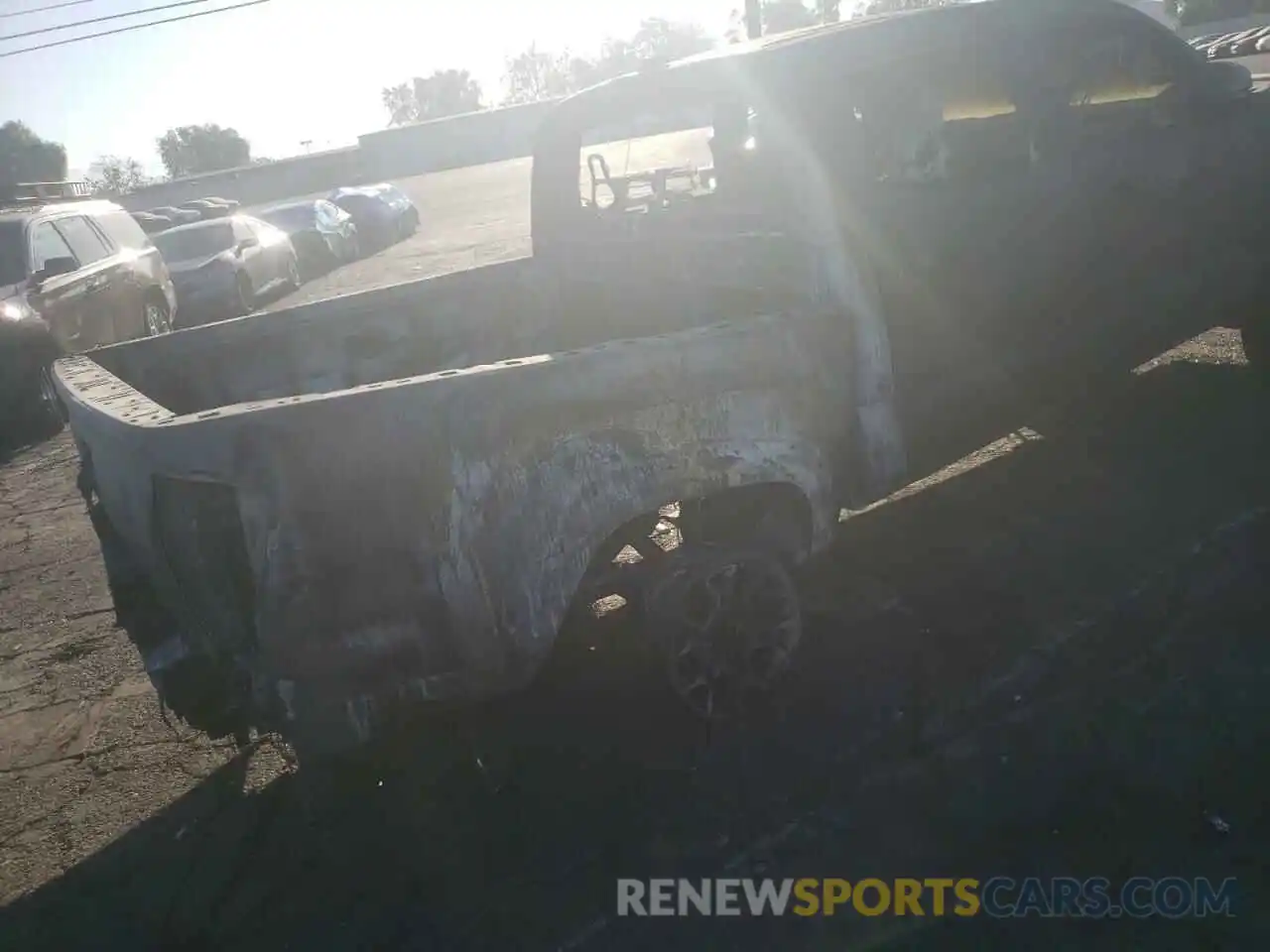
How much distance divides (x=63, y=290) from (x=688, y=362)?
26.7 ft

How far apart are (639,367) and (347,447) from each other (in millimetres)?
815

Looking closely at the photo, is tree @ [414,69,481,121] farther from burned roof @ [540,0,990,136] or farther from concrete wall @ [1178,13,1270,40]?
burned roof @ [540,0,990,136]

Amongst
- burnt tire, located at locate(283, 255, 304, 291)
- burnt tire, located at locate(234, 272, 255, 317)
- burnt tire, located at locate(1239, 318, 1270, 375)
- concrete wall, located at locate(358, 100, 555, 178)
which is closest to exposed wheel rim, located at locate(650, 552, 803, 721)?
burnt tire, located at locate(1239, 318, 1270, 375)

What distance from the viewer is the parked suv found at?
28.8ft

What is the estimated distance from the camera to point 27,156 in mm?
57031

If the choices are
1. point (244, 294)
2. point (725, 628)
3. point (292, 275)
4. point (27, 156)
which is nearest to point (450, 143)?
point (27, 156)

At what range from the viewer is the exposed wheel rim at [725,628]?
3.21 m

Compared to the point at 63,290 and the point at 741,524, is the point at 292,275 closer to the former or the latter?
the point at 63,290

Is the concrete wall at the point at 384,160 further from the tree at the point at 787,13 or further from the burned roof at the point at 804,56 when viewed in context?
the burned roof at the point at 804,56

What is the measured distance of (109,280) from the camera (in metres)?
9.99

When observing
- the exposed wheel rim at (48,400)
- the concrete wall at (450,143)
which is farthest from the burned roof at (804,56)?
the concrete wall at (450,143)

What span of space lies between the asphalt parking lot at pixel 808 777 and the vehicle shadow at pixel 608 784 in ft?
0.03

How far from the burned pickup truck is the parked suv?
593 centimetres

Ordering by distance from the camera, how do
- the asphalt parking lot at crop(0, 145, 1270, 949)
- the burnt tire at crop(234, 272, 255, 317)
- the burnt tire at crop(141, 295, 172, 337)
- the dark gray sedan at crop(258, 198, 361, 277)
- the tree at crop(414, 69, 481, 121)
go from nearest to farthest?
the asphalt parking lot at crop(0, 145, 1270, 949) < the burnt tire at crop(141, 295, 172, 337) < the burnt tire at crop(234, 272, 255, 317) < the dark gray sedan at crop(258, 198, 361, 277) < the tree at crop(414, 69, 481, 121)
